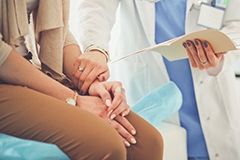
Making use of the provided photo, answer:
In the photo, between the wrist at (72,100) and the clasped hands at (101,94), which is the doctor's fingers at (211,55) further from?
the wrist at (72,100)

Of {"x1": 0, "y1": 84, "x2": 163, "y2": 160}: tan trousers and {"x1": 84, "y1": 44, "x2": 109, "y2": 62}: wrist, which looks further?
{"x1": 84, "y1": 44, "x2": 109, "y2": 62}: wrist

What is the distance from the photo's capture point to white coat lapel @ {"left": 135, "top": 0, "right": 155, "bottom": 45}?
5.29ft

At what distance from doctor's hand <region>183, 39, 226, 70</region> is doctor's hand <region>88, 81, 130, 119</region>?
35 cm

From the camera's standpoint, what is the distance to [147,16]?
5.32ft

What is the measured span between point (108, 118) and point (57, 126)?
213mm

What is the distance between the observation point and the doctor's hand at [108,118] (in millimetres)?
954

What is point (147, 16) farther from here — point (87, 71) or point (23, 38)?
point (23, 38)

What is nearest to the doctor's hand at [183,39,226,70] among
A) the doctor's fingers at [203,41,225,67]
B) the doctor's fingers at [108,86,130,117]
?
the doctor's fingers at [203,41,225,67]

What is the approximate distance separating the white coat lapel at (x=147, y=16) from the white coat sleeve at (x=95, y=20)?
10cm

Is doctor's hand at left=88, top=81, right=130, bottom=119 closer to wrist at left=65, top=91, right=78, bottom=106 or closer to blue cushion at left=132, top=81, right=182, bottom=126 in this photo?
wrist at left=65, top=91, right=78, bottom=106

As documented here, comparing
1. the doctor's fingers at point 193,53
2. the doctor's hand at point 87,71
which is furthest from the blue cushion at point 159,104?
the doctor's hand at point 87,71

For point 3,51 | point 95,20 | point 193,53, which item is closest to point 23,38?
point 3,51

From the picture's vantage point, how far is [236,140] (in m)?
1.61

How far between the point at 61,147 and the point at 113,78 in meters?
1.06
